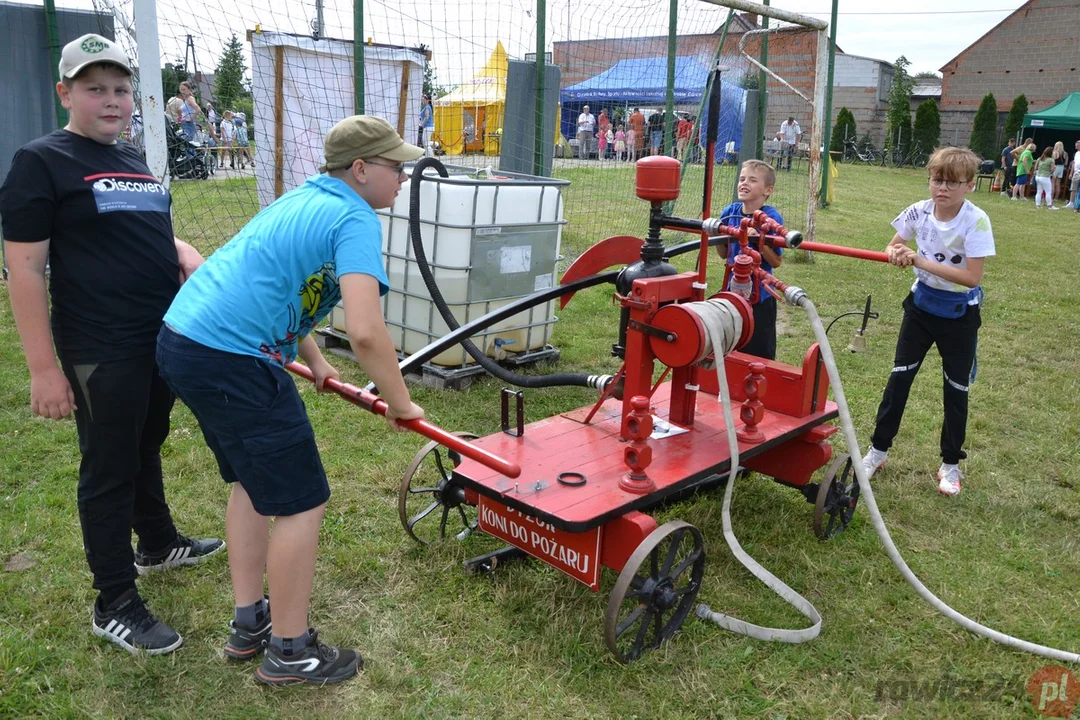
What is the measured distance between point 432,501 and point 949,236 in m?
2.63

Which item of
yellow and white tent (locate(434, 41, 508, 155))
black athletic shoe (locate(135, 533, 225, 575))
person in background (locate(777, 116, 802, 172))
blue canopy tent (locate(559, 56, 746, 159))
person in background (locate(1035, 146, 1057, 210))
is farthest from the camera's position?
person in background (locate(1035, 146, 1057, 210))

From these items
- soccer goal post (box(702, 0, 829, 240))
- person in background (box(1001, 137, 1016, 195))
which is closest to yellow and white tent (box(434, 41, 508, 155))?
soccer goal post (box(702, 0, 829, 240))

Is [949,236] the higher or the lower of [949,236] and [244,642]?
the higher

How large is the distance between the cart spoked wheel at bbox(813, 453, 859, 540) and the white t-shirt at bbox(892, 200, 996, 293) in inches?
37.6

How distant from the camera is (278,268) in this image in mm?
2182

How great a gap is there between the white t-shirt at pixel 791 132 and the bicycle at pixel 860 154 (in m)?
22.4

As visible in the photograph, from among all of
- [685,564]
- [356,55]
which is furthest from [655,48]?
[685,564]

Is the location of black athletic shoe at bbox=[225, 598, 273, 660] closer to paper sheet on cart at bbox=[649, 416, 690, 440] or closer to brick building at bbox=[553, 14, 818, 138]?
paper sheet on cart at bbox=[649, 416, 690, 440]

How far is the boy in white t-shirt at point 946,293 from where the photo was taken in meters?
3.52

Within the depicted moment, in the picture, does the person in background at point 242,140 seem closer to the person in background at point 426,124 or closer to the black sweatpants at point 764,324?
the person in background at point 426,124

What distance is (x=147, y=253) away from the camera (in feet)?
8.27

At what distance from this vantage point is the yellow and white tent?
29.4 ft

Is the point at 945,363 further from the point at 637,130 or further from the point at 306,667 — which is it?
the point at 637,130

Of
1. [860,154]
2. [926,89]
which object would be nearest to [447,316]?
[860,154]
